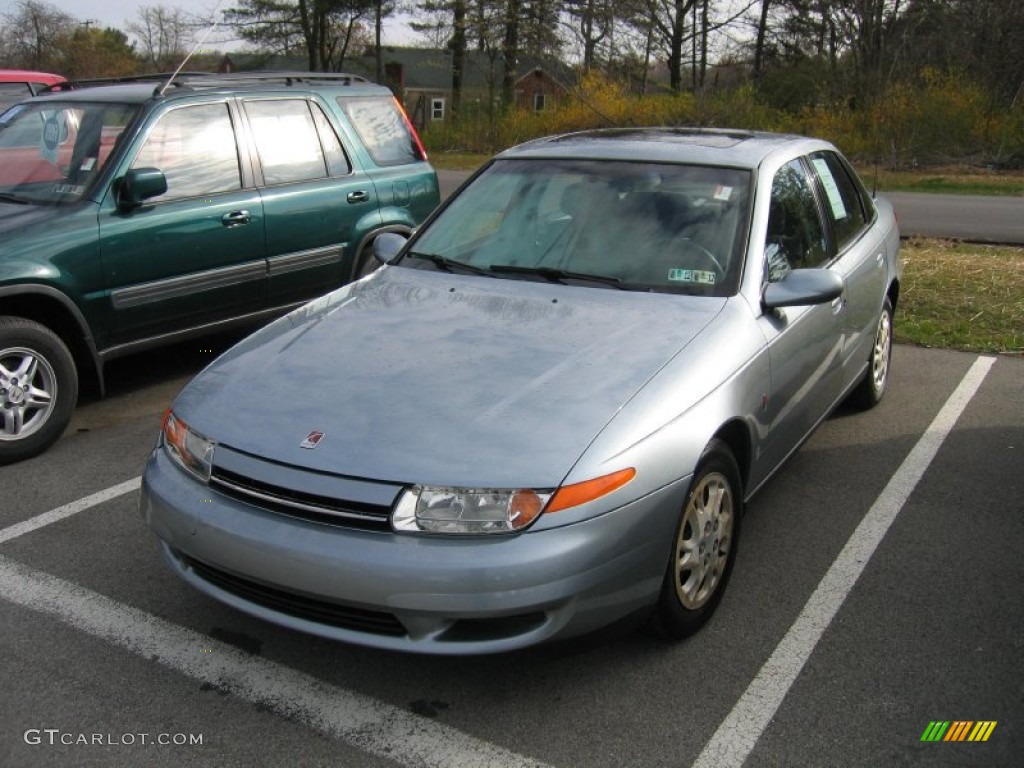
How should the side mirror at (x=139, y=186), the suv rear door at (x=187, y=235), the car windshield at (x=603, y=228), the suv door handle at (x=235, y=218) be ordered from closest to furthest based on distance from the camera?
1. the car windshield at (x=603, y=228)
2. the side mirror at (x=139, y=186)
3. the suv rear door at (x=187, y=235)
4. the suv door handle at (x=235, y=218)

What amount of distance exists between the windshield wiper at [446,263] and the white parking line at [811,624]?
185 cm

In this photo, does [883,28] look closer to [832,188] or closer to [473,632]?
[832,188]

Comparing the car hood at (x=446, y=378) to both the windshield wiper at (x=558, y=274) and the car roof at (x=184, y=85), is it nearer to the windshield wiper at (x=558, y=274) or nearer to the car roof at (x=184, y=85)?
the windshield wiper at (x=558, y=274)

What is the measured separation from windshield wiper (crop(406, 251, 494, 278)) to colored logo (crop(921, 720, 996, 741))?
2354 mm

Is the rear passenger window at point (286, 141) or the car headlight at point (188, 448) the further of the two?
the rear passenger window at point (286, 141)

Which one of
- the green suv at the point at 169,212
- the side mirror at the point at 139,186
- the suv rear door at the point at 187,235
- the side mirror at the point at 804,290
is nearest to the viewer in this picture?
the side mirror at the point at 804,290

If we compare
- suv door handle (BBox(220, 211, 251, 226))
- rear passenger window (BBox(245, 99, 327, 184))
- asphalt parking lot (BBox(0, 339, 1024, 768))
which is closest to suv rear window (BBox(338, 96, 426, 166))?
rear passenger window (BBox(245, 99, 327, 184))

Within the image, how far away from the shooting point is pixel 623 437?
289 cm

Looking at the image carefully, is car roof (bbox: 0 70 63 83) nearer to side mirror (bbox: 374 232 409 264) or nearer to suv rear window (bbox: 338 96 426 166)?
suv rear window (bbox: 338 96 426 166)

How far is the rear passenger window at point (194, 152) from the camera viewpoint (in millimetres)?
5707

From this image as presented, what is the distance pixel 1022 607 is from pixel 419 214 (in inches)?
191

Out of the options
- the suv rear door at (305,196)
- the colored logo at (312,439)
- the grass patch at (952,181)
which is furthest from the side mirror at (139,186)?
the grass patch at (952,181)

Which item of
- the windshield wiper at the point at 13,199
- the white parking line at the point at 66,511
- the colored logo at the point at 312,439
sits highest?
the windshield wiper at the point at 13,199

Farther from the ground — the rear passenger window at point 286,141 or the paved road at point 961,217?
the rear passenger window at point 286,141
